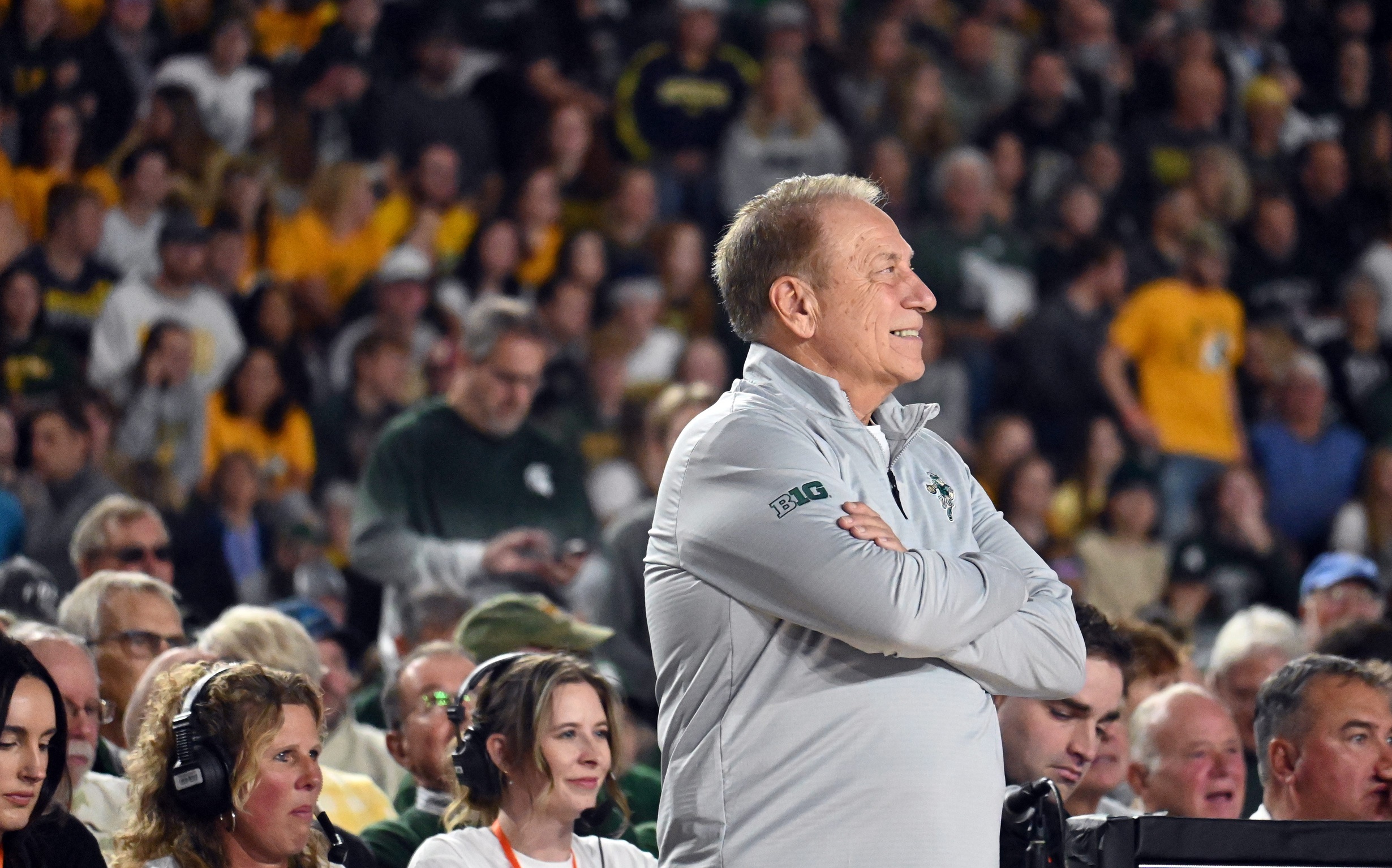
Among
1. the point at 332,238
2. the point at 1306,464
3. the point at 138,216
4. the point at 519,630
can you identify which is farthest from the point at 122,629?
the point at 1306,464

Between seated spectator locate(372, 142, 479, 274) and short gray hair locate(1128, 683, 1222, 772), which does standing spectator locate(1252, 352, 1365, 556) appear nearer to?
seated spectator locate(372, 142, 479, 274)

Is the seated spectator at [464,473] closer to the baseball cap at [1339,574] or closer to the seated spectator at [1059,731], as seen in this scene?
the seated spectator at [1059,731]

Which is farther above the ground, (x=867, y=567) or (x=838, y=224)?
(x=838, y=224)

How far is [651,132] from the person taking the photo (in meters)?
10.7

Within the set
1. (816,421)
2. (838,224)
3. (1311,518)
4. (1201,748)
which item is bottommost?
(1201,748)

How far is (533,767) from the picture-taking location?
12.4 ft

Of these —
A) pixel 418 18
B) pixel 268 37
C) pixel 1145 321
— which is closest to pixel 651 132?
pixel 418 18

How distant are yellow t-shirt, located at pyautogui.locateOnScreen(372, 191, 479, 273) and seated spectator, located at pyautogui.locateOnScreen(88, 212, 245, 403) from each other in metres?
1.08

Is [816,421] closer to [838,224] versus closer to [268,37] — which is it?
[838,224]

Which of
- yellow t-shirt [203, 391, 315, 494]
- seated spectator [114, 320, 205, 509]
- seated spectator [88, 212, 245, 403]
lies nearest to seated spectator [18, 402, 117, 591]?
seated spectator [114, 320, 205, 509]

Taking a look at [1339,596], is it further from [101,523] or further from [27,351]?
[27,351]

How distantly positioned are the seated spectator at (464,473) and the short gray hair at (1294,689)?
8.43 ft

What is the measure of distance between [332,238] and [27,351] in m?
1.71

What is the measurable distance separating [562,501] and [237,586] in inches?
65.5
